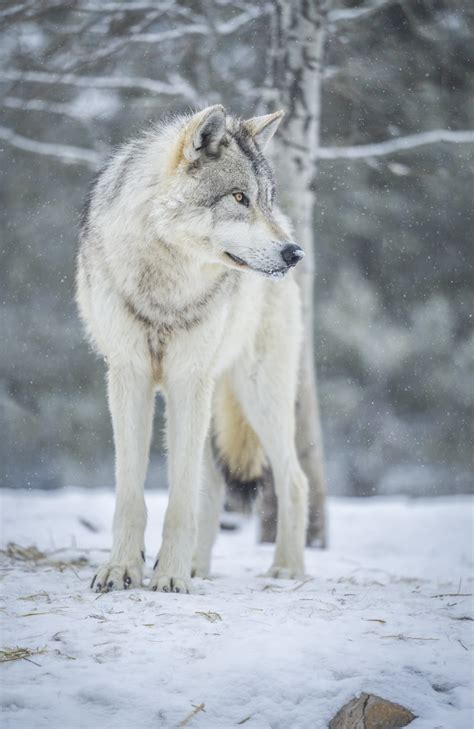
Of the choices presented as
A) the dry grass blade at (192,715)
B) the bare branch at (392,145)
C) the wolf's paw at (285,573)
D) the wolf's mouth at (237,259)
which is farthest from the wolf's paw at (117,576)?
the bare branch at (392,145)

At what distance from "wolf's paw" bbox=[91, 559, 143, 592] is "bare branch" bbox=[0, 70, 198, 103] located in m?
4.96

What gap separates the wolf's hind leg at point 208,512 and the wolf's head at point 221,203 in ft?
4.47

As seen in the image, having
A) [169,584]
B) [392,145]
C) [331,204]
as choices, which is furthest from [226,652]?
[331,204]

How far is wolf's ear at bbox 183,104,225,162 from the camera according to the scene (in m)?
3.06

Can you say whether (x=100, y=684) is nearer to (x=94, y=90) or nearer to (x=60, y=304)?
(x=94, y=90)

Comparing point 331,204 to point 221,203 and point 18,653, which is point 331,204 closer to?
point 221,203

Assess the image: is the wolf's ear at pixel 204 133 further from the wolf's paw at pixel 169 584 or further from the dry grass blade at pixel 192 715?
the dry grass blade at pixel 192 715

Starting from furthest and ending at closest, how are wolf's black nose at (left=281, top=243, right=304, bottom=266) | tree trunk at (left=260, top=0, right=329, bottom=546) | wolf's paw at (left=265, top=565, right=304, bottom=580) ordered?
tree trunk at (left=260, top=0, right=329, bottom=546) < wolf's paw at (left=265, top=565, right=304, bottom=580) < wolf's black nose at (left=281, top=243, right=304, bottom=266)

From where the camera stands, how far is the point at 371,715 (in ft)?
6.46

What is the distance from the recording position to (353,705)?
6.56ft

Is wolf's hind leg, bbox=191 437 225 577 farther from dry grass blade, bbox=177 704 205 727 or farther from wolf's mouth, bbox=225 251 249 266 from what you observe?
dry grass blade, bbox=177 704 205 727

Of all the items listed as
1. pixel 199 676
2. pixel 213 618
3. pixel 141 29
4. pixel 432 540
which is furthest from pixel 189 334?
pixel 141 29

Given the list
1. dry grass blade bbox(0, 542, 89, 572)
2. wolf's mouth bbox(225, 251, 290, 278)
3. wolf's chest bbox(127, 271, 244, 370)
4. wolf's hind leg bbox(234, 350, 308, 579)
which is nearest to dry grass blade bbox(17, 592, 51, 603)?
dry grass blade bbox(0, 542, 89, 572)

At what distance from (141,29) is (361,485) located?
289 inches
